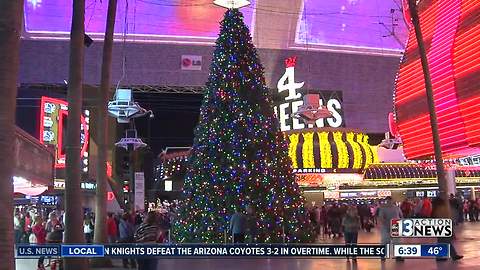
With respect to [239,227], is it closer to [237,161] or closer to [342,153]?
[237,161]

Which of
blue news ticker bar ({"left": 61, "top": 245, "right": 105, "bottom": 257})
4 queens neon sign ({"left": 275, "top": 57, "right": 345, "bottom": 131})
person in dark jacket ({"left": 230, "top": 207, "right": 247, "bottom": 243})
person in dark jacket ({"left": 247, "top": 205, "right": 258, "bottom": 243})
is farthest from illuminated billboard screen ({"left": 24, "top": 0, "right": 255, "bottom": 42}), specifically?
blue news ticker bar ({"left": 61, "top": 245, "right": 105, "bottom": 257})

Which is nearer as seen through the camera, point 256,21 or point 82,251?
point 82,251

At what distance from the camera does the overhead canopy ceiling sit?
2007 inches

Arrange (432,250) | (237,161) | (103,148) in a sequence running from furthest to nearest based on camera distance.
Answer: (237,161), (103,148), (432,250)

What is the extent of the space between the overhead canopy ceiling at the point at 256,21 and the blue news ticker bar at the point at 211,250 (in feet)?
134

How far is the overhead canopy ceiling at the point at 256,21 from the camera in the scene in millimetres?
50969

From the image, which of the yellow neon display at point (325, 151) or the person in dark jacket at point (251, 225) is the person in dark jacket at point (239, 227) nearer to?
the person in dark jacket at point (251, 225)

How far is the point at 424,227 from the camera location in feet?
32.1

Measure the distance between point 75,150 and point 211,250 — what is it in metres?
4.93

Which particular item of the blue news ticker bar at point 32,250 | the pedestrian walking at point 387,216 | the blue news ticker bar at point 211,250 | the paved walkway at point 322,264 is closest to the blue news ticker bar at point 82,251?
the blue news ticker bar at point 211,250

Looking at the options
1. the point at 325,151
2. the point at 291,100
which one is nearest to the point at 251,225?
the point at 325,151

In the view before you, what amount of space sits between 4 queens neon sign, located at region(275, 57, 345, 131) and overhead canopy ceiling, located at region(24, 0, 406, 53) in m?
2.89

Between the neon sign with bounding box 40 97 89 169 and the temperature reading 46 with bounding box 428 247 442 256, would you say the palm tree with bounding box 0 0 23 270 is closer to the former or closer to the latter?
A: the temperature reading 46 with bounding box 428 247 442 256

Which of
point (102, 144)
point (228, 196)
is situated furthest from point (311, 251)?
point (102, 144)
